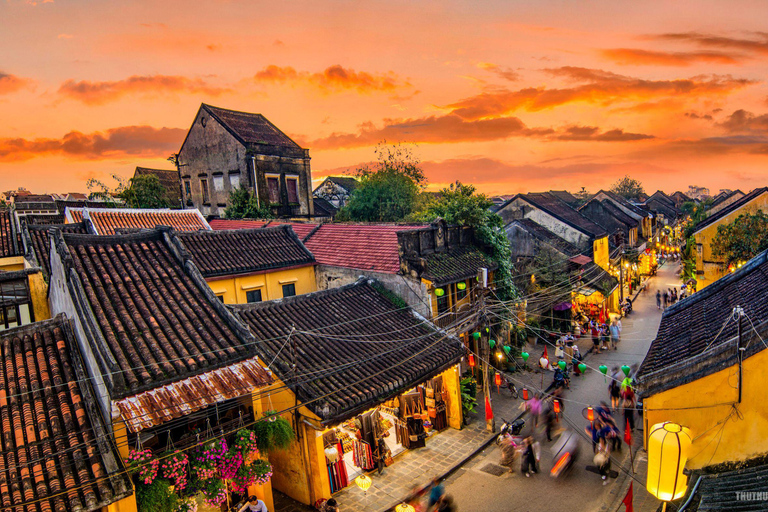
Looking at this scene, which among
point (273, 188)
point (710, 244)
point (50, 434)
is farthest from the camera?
point (273, 188)

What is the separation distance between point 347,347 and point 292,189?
2221cm

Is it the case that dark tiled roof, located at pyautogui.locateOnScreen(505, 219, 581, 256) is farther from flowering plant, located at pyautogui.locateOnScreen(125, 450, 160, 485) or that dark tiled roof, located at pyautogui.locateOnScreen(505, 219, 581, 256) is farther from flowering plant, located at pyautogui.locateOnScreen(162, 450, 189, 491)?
flowering plant, located at pyautogui.locateOnScreen(125, 450, 160, 485)

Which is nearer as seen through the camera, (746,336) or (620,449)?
(746,336)

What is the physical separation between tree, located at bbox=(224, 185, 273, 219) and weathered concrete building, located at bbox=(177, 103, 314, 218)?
1.35 ft

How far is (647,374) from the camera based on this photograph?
9.41 meters

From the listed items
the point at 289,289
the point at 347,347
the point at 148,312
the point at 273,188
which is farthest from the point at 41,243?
→ the point at 273,188

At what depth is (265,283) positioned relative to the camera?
16734 mm

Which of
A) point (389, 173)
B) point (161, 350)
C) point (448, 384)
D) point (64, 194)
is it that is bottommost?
point (448, 384)

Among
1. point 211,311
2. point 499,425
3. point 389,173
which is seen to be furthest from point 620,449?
point 389,173

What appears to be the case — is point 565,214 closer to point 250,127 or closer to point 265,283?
point 265,283

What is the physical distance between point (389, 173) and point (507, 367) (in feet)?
69.3

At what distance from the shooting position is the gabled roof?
8.35 meters

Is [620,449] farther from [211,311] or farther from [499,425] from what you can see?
[211,311]

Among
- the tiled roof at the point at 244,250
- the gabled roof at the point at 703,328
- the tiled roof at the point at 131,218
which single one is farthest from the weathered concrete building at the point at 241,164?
the gabled roof at the point at 703,328
